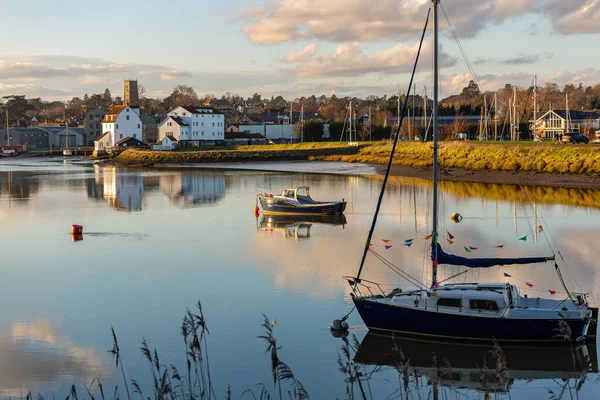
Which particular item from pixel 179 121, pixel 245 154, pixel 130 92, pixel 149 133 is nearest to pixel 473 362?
pixel 245 154

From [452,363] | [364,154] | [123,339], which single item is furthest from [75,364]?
[364,154]

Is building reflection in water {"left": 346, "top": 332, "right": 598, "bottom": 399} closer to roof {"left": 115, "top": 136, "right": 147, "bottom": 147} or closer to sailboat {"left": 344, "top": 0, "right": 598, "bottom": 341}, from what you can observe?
sailboat {"left": 344, "top": 0, "right": 598, "bottom": 341}

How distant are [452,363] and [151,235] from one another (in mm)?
21348

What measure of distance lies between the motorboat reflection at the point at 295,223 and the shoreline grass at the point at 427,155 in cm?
2763

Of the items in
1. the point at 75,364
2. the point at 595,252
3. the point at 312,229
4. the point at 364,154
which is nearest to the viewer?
the point at 75,364

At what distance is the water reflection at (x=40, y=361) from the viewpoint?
49.1 feet

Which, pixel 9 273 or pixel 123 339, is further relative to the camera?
pixel 9 273

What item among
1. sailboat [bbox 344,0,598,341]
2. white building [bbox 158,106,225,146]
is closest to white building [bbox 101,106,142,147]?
white building [bbox 158,106,225,146]

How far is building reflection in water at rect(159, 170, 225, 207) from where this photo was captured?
52.0 m

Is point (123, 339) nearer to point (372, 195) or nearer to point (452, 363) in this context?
point (452, 363)

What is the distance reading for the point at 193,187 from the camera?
208ft

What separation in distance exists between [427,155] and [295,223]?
42.7 meters

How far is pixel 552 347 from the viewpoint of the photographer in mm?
17094

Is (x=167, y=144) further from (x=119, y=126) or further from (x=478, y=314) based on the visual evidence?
(x=478, y=314)
